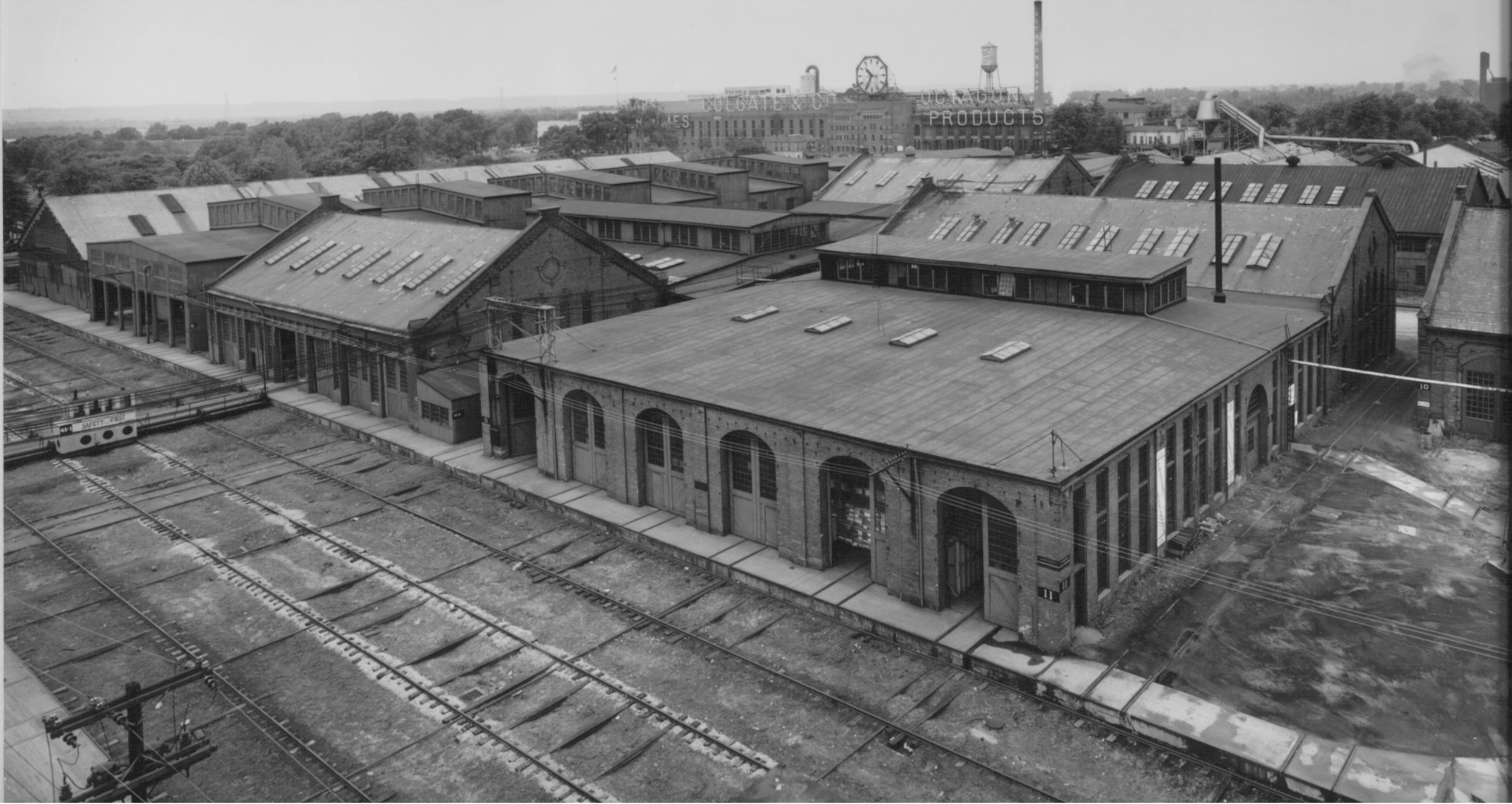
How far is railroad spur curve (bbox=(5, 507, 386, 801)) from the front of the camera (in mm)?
25531

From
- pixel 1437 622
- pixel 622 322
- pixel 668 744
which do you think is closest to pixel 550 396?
pixel 622 322

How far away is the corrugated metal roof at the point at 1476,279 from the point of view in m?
46.1

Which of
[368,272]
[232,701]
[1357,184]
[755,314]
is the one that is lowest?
[232,701]

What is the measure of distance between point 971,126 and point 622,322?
5268 inches

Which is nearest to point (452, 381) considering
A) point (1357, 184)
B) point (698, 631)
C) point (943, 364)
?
point (943, 364)

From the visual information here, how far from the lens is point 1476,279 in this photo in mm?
48531

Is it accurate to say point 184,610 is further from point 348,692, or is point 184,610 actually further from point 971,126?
point 971,126

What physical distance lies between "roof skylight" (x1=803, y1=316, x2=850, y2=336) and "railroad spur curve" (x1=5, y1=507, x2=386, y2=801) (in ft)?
80.7

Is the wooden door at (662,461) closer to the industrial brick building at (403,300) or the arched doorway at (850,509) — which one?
the arched doorway at (850,509)

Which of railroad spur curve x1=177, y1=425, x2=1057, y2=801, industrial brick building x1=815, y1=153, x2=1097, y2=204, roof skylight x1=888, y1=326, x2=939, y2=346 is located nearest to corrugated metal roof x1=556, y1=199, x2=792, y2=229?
industrial brick building x1=815, y1=153, x2=1097, y2=204

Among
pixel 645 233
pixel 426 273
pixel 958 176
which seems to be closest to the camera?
pixel 426 273

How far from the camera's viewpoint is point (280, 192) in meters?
110

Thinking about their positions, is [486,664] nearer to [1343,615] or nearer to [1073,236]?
[1343,615]

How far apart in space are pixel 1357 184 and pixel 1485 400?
1303 inches
